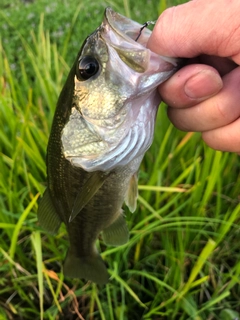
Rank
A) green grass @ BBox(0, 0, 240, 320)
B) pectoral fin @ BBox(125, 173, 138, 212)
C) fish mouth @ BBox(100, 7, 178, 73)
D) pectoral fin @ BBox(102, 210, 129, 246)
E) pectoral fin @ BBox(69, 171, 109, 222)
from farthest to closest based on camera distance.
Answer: green grass @ BBox(0, 0, 240, 320) < pectoral fin @ BBox(102, 210, 129, 246) < pectoral fin @ BBox(125, 173, 138, 212) < pectoral fin @ BBox(69, 171, 109, 222) < fish mouth @ BBox(100, 7, 178, 73)

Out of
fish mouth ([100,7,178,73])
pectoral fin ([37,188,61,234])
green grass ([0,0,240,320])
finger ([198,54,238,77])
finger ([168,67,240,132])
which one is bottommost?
green grass ([0,0,240,320])

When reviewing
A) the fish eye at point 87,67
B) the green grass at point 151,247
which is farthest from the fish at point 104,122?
the green grass at point 151,247

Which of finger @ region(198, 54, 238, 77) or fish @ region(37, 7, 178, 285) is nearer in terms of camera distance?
fish @ region(37, 7, 178, 285)

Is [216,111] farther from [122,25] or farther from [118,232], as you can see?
[118,232]

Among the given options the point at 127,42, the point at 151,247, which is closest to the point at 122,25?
the point at 127,42

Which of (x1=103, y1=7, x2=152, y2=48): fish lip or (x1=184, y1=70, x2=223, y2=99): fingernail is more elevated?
(x1=103, y1=7, x2=152, y2=48): fish lip

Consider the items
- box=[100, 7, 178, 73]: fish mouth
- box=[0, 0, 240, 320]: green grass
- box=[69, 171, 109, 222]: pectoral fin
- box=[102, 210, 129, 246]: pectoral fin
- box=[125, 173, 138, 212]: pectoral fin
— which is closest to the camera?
box=[100, 7, 178, 73]: fish mouth

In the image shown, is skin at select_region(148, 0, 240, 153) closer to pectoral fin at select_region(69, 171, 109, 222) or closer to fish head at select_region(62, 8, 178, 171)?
fish head at select_region(62, 8, 178, 171)

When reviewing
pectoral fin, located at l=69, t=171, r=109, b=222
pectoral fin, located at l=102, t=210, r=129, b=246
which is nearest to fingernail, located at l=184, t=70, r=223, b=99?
pectoral fin, located at l=69, t=171, r=109, b=222
